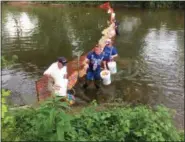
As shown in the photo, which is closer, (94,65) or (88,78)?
(94,65)

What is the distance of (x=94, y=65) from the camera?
11.6 metres

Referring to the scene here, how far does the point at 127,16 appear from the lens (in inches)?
1036

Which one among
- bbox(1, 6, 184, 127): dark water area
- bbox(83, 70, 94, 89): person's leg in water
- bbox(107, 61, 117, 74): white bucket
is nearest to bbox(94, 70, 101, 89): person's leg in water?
bbox(83, 70, 94, 89): person's leg in water

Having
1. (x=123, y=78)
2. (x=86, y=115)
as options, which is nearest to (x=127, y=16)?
(x=123, y=78)

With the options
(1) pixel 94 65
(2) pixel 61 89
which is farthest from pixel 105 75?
(2) pixel 61 89

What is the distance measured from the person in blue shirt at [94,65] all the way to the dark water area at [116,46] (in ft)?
1.22

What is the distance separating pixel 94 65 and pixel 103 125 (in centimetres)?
561

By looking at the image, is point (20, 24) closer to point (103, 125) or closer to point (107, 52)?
point (107, 52)

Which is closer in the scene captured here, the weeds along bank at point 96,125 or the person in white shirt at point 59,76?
the weeds along bank at point 96,125

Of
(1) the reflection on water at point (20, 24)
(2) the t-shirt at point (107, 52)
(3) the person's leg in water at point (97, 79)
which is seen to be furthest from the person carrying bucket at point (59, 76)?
(1) the reflection on water at point (20, 24)

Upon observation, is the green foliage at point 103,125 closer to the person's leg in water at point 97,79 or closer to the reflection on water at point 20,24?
the person's leg in water at point 97,79

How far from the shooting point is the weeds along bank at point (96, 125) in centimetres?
525

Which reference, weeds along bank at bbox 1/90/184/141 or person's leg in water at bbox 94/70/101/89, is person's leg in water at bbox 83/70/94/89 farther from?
weeds along bank at bbox 1/90/184/141

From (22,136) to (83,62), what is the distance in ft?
21.8
